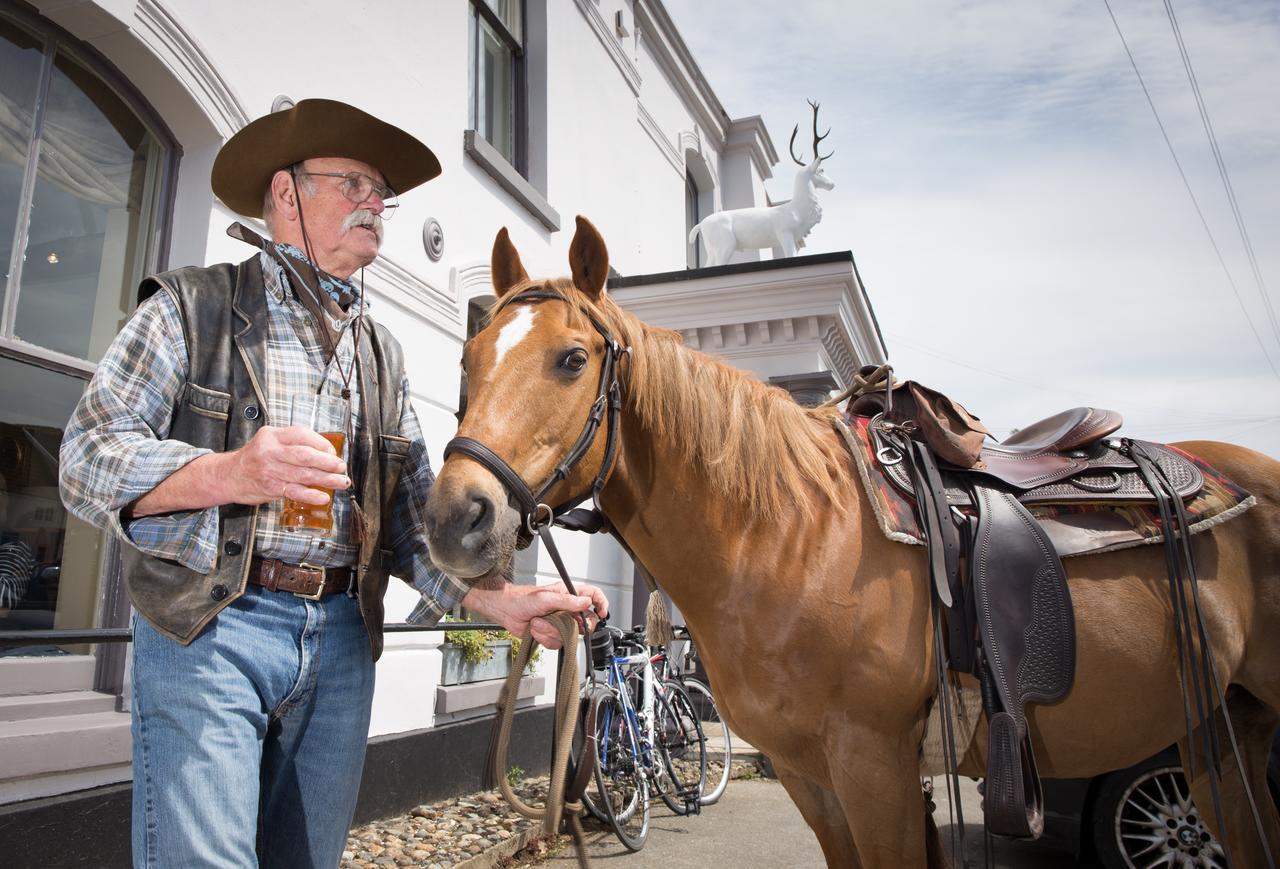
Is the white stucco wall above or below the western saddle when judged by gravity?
above

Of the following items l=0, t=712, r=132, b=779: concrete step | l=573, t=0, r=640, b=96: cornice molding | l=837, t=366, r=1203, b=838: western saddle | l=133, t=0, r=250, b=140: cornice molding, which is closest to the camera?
l=837, t=366, r=1203, b=838: western saddle

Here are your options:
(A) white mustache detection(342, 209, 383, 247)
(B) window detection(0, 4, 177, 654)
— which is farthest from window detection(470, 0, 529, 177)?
(A) white mustache detection(342, 209, 383, 247)

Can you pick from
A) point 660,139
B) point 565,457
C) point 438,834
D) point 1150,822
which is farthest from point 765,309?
point 565,457

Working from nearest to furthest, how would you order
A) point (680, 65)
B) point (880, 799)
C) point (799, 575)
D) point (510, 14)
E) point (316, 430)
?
1. point (316, 430)
2. point (880, 799)
3. point (799, 575)
4. point (510, 14)
5. point (680, 65)

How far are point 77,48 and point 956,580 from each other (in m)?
3.89

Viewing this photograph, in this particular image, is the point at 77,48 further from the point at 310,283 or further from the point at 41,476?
the point at 310,283

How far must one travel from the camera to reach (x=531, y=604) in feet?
5.81

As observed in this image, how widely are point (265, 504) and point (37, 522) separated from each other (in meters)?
2.12

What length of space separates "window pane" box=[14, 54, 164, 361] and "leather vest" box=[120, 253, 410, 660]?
196cm

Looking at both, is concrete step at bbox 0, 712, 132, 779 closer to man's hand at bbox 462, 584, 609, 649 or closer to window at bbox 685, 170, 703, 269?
man's hand at bbox 462, 584, 609, 649

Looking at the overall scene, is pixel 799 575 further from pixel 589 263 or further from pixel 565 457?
pixel 589 263

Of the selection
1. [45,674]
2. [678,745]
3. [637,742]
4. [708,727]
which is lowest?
[708,727]

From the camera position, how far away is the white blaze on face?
1.79m

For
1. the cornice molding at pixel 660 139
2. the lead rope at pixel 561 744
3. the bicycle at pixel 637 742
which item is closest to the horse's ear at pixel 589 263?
the lead rope at pixel 561 744
